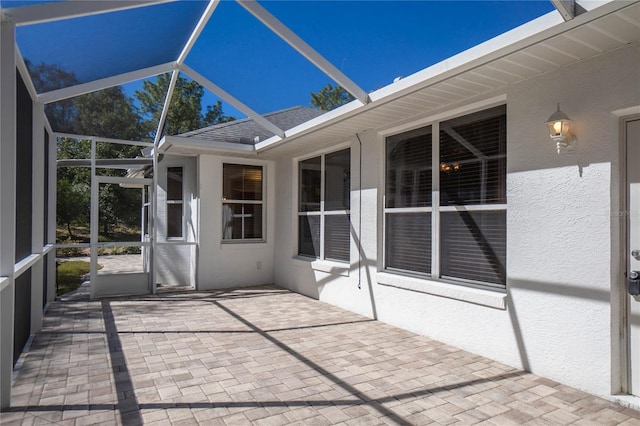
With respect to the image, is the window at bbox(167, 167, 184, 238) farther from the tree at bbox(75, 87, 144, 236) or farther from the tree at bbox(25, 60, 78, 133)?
the tree at bbox(25, 60, 78, 133)

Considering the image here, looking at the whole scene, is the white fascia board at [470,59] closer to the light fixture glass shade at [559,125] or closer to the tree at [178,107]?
the light fixture glass shade at [559,125]

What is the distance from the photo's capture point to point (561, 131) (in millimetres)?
3156

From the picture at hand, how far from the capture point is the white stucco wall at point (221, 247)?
25.3 feet

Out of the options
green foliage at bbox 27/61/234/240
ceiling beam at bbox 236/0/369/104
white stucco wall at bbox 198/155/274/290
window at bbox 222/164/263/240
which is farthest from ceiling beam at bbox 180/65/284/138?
ceiling beam at bbox 236/0/369/104

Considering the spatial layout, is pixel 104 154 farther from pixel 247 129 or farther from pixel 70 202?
pixel 247 129

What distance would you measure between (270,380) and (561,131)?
319cm

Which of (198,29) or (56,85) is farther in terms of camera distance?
(56,85)

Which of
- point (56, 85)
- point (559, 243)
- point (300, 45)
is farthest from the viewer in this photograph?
point (56, 85)

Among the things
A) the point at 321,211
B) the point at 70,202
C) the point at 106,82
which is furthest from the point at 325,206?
the point at 70,202

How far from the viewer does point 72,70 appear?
15.8ft

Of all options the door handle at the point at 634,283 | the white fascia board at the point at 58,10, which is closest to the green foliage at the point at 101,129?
the white fascia board at the point at 58,10

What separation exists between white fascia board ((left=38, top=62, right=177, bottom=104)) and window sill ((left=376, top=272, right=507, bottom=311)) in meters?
4.35

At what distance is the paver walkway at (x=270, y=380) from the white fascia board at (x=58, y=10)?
2.93 meters

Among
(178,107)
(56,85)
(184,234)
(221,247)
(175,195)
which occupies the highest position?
(178,107)
